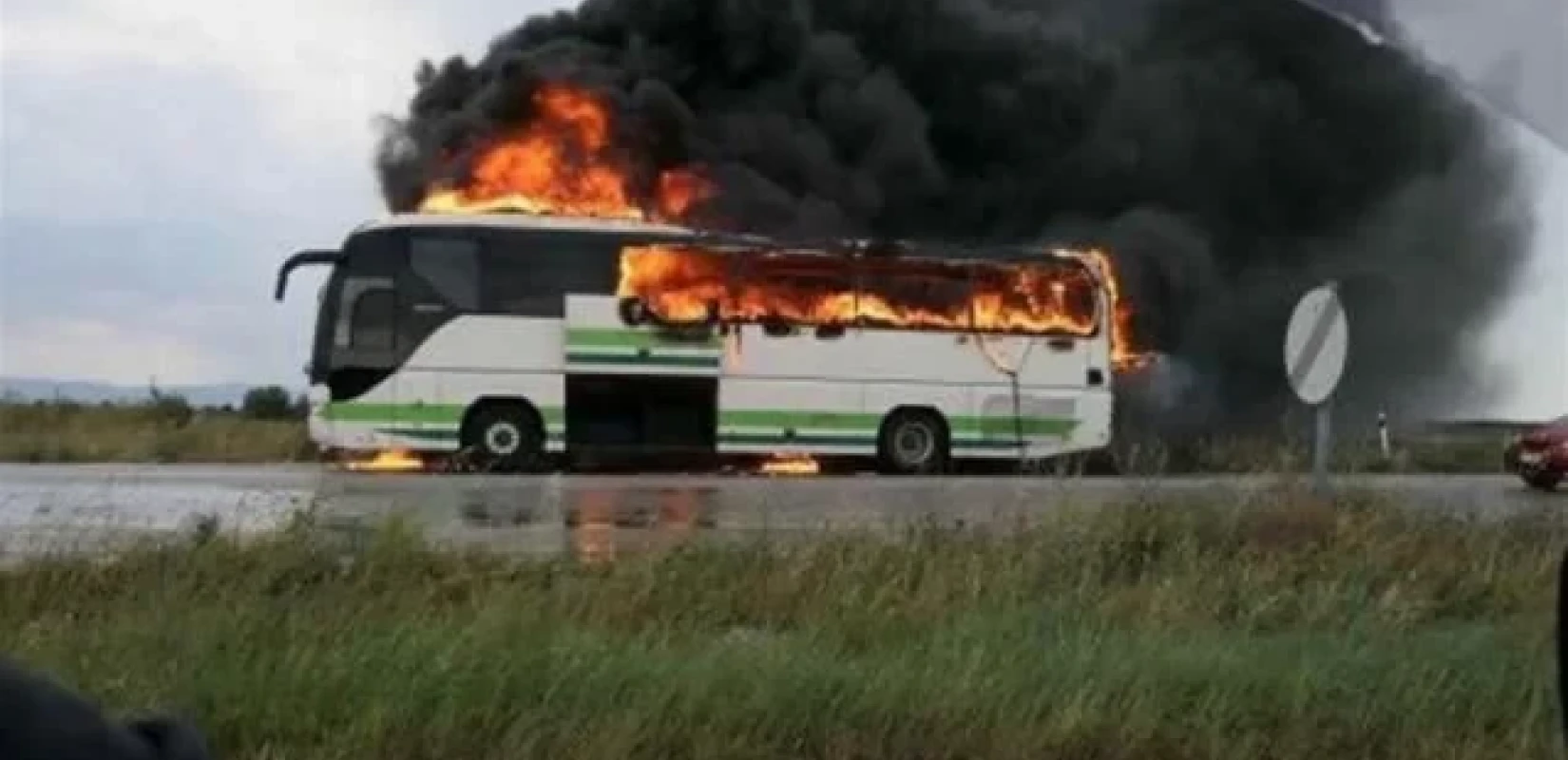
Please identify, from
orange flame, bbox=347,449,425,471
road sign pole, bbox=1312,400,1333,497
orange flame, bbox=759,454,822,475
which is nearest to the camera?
road sign pole, bbox=1312,400,1333,497

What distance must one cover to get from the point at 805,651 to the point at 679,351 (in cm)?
1783

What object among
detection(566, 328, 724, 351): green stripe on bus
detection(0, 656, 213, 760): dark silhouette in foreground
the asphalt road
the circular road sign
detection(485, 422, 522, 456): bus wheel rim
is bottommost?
the asphalt road

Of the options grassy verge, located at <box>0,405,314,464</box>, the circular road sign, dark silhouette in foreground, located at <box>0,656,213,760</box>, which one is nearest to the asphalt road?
the circular road sign

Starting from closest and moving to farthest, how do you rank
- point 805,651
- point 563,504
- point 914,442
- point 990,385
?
point 805,651
point 563,504
point 914,442
point 990,385

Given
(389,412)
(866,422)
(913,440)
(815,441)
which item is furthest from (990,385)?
(389,412)

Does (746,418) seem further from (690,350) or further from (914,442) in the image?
(914,442)

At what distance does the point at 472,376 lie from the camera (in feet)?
78.5

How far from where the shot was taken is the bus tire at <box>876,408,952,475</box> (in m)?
25.1

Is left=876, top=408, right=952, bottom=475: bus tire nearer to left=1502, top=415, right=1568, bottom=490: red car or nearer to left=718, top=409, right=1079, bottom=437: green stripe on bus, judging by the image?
left=718, top=409, right=1079, bottom=437: green stripe on bus

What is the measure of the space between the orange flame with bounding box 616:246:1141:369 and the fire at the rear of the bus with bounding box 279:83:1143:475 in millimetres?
24

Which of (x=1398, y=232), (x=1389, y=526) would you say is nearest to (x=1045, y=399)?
(x=1389, y=526)

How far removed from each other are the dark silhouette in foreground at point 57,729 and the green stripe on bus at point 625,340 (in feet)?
75.3

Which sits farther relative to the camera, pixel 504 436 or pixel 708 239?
pixel 708 239

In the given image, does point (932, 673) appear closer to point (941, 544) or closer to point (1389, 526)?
point (941, 544)
